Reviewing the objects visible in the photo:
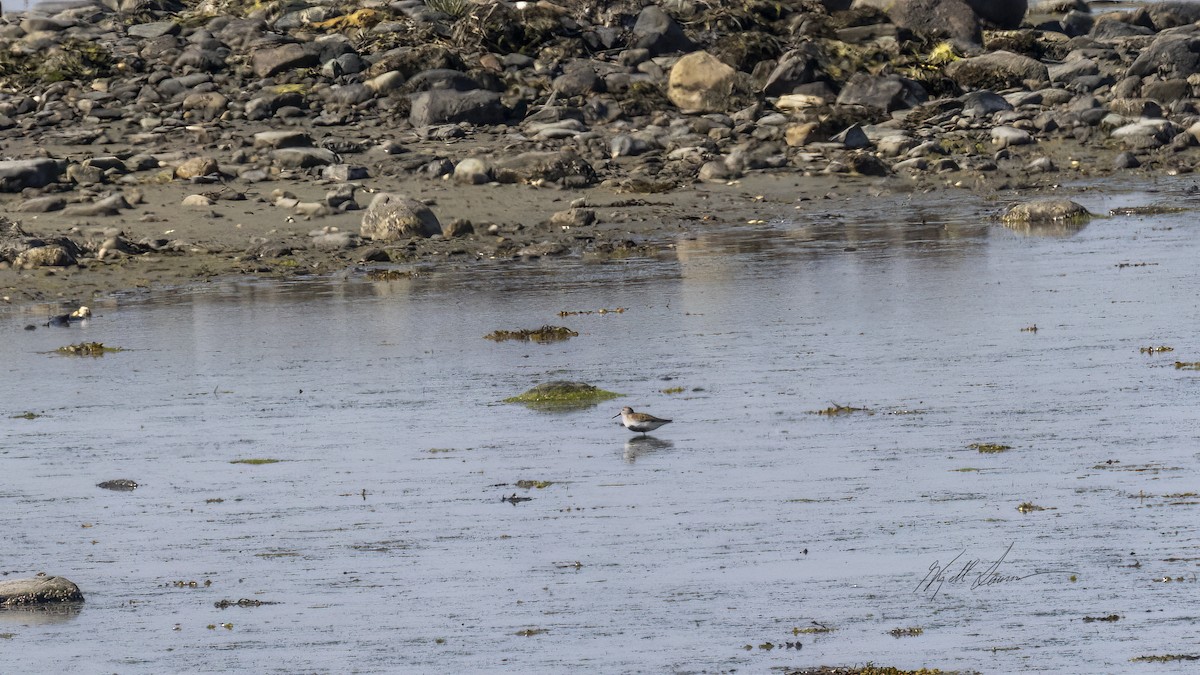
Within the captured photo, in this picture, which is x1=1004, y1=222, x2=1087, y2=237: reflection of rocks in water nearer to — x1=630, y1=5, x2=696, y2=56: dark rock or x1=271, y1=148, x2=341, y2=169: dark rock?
x1=271, y1=148, x2=341, y2=169: dark rock

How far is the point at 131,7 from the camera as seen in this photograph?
101ft

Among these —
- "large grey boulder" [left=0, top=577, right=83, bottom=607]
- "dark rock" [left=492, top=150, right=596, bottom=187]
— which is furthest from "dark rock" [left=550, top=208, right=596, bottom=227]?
"large grey boulder" [left=0, top=577, right=83, bottom=607]

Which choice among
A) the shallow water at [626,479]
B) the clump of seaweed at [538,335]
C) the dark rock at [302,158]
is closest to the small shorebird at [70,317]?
the shallow water at [626,479]

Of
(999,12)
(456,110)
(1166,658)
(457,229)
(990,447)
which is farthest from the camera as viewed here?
(999,12)

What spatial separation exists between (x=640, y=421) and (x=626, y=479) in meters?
0.76

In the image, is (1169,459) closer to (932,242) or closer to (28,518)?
(28,518)

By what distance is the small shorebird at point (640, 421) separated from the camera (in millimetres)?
10562

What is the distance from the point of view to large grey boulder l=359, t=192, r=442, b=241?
64.7ft

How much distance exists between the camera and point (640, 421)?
34.7 feet

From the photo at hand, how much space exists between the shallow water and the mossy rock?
0.61ft

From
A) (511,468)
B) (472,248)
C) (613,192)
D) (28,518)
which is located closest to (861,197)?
(613,192)

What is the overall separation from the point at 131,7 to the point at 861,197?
14.1 metres

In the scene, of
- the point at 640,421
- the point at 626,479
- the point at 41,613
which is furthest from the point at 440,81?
the point at 41,613

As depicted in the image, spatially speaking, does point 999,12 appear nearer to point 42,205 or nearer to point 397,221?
point 397,221
